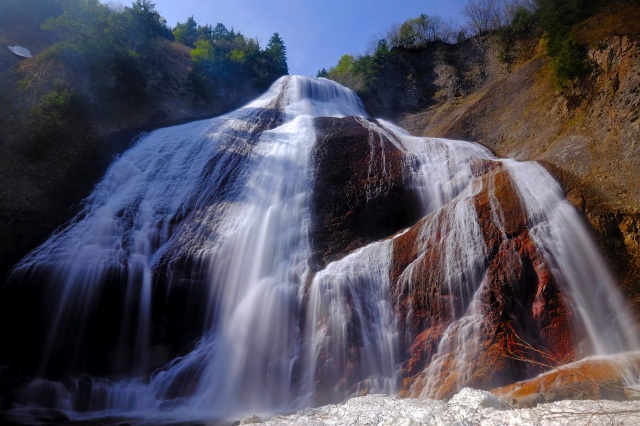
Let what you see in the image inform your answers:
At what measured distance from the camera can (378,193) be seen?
12.6 m

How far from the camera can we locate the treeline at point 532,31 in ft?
44.8

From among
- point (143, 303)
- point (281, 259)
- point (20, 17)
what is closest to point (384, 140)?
point (281, 259)

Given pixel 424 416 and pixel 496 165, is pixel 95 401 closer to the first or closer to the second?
pixel 424 416

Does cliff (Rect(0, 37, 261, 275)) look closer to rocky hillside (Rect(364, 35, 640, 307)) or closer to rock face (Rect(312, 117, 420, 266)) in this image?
rock face (Rect(312, 117, 420, 266))

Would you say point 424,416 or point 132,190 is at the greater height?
point 132,190

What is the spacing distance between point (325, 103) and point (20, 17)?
17127 millimetres

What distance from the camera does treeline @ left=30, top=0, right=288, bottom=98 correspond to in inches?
781

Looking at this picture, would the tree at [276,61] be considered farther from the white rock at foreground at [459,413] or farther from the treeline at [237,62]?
the white rock at foreground at [459,413]

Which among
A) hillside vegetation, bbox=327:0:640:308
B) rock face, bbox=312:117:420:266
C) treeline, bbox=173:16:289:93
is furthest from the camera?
treeline, bbox=173:16:289:93

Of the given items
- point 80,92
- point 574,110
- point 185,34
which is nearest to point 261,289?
point 574,110

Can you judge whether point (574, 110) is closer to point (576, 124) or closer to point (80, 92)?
point (576, 124)

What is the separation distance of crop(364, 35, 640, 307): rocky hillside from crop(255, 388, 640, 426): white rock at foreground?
4175mm

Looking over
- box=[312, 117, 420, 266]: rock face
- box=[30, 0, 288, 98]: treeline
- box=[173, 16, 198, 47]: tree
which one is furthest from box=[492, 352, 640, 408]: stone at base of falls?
box=[173, 16, 198, 47]: tree

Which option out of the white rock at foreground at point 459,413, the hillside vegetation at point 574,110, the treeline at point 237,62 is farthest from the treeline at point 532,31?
the white rock at foreground at point 459,413
